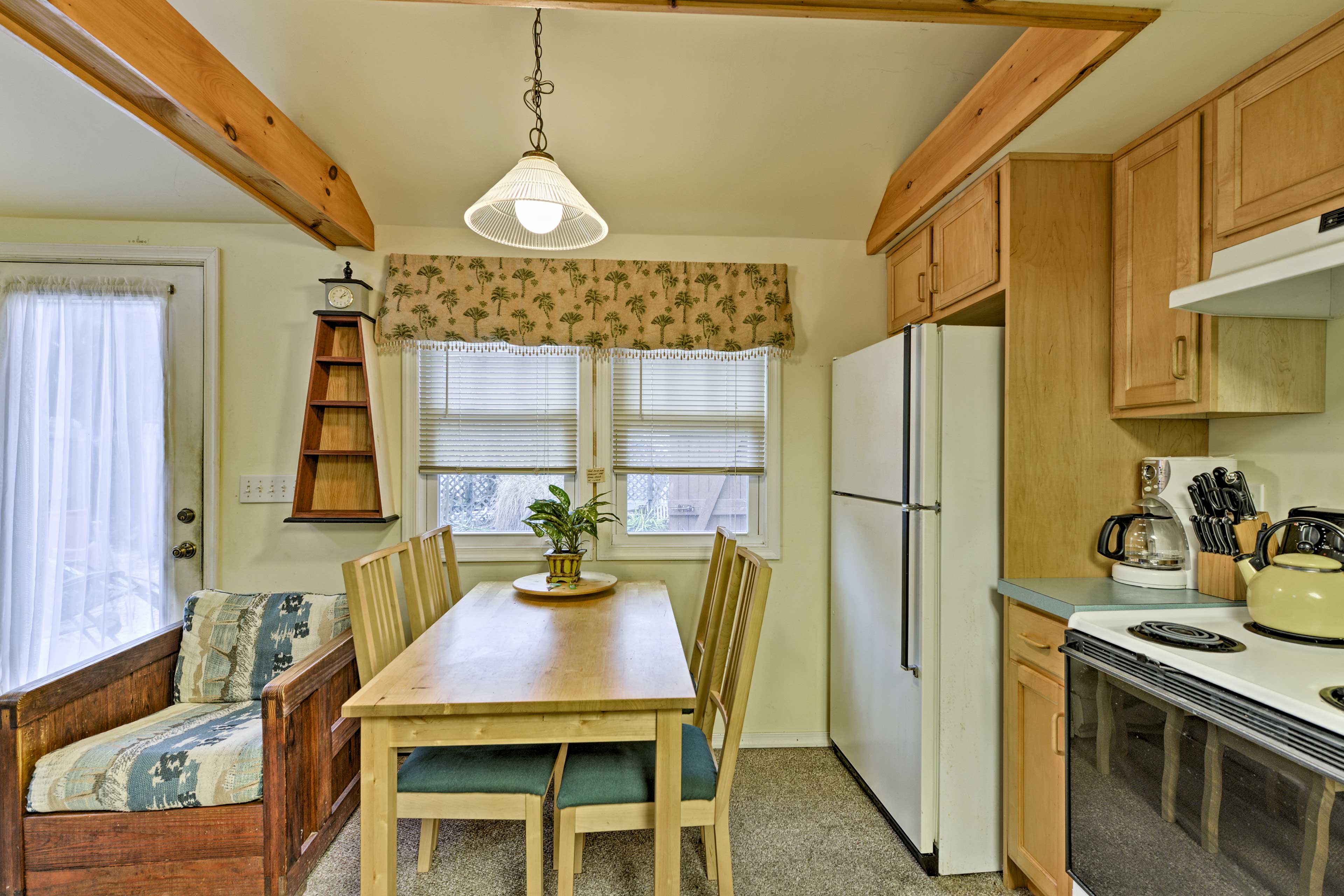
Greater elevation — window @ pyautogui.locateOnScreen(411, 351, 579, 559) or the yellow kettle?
window @ pyautogui.locateOnScreen(411, 351, 579, 559)

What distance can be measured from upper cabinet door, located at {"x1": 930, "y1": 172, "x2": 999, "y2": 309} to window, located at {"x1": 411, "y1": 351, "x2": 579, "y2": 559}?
1.51 meters

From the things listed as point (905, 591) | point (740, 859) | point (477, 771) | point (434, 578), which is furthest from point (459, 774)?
point (905, 591)

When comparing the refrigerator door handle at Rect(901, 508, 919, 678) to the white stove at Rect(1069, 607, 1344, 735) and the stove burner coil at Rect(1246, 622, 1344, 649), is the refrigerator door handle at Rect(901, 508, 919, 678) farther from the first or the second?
the stove burner coil at Rect(1246, 622, 1344, 649)

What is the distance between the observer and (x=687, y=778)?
5.49ft

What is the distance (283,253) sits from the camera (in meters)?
2.74

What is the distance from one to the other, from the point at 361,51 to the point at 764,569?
2.03m

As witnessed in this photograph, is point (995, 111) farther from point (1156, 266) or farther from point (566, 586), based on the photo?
point (566, 586)

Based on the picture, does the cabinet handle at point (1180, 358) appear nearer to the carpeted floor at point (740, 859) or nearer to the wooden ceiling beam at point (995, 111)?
the wooden ceiling beam at point (995, 111)

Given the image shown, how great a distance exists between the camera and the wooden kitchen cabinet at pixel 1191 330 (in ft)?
5.46

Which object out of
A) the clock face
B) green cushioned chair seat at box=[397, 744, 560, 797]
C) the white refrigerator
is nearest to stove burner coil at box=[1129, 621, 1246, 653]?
the white refrigerator

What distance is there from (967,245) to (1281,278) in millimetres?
985

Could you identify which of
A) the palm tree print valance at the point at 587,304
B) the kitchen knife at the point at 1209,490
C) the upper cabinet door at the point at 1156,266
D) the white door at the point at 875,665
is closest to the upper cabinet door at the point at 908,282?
the palm tree print valance at the point at 587,304

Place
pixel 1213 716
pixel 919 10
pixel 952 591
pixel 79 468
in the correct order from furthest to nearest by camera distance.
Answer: pixel 79 468
pixel 952 591
pixel 919 10
pixel 1213 716

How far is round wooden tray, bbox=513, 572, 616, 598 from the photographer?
92.9 inches
